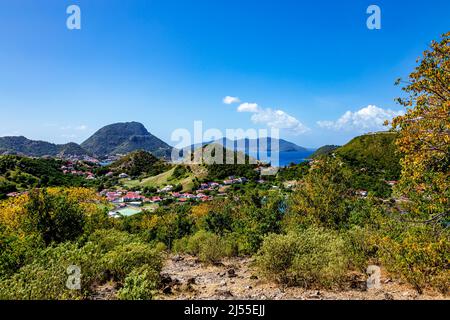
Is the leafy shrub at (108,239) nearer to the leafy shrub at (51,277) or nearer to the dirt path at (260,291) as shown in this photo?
the leafy shrub at (51,277)

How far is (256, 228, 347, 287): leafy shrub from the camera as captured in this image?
1148 centimetres

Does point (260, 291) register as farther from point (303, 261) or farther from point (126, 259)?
point (126, 259)

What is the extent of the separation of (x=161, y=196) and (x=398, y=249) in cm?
9735

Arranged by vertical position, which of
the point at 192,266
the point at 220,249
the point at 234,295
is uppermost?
the point at 234,295

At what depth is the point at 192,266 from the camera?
20656 millimetres

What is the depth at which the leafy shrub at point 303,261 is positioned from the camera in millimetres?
11477

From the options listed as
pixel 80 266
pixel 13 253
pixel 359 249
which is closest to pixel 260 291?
pixel 359 249

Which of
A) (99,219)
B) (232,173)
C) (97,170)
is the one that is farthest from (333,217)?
(97,170)

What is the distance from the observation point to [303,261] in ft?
37.9

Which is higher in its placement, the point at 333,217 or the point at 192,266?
the point at 333,217

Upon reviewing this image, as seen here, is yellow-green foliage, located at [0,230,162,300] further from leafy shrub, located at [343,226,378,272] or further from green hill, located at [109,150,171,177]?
green hill, located at [109,150,171,177]

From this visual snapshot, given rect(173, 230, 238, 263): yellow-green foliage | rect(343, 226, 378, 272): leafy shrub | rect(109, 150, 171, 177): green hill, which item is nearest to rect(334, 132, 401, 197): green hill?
rect(173, 230, 238, 263): yellow-green foliage

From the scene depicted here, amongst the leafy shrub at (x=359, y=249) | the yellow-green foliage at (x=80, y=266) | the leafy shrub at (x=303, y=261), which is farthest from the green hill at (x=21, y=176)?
the leafy shrub at (x=359, y=249)
